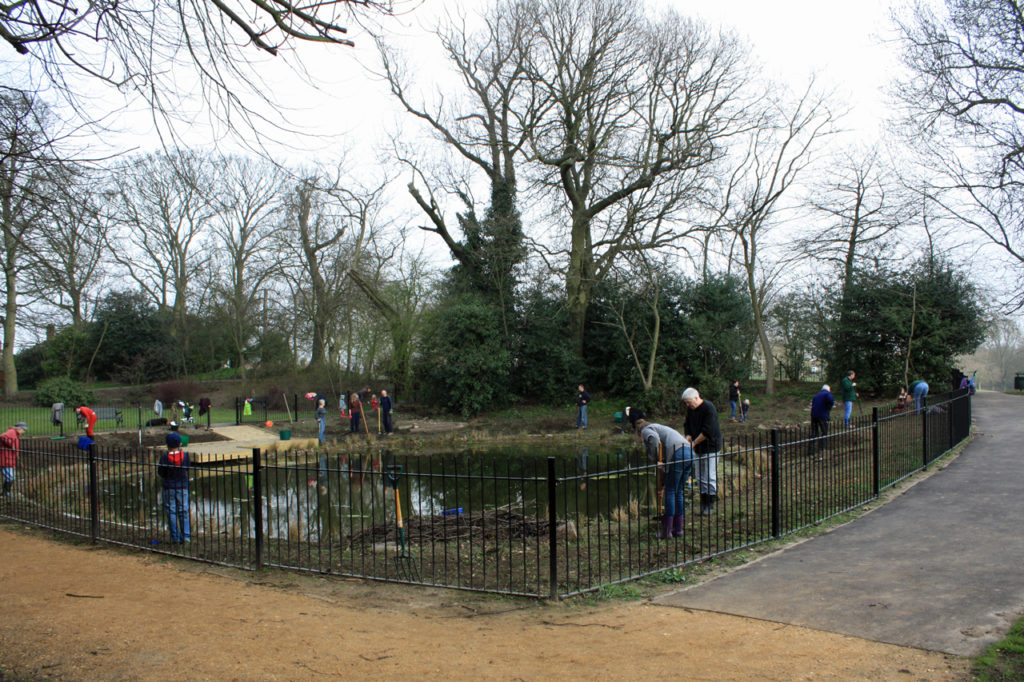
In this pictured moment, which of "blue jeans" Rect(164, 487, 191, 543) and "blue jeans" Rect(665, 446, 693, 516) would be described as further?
"blue jeans" Rect(164, 487, 191, 543)

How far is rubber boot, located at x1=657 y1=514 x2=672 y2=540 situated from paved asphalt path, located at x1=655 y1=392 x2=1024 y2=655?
117cm

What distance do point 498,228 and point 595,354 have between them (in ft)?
25.0

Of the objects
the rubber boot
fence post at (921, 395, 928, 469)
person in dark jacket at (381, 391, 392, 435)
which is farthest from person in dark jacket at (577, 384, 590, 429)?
the rubber boot

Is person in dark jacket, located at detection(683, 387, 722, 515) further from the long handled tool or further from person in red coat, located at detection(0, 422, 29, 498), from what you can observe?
person in red coat, located at detection(0, 422, 29, 498)

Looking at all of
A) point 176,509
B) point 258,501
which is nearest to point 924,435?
point 258,501

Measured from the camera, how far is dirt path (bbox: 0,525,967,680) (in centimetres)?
440

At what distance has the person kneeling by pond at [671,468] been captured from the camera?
7609 millimetres

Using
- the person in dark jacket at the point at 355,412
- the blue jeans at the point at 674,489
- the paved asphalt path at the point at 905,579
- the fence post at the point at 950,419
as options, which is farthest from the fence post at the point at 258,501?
the person in dark jacket at the point at 355,412

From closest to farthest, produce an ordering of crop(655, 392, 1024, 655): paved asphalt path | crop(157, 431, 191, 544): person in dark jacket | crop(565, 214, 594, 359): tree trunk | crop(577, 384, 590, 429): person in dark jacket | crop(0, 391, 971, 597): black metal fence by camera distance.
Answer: crop(655, 392, 1024, 655): paved asphalt path < crop(0, 391, 971, 597): black metal fence < crop(157, 431, 191, 544): person in dark jacket < crop(577, 384, 590, 429): person in dark jacket < crop(565, 214, 594, 359): tree trunk

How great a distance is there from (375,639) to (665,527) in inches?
150

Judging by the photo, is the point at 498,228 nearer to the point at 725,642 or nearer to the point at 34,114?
the point at 34,114

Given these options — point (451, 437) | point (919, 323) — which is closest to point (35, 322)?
point (451, 437)

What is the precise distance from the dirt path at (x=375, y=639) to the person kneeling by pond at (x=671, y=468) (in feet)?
6.97

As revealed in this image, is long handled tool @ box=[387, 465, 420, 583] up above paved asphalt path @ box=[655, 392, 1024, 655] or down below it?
below
